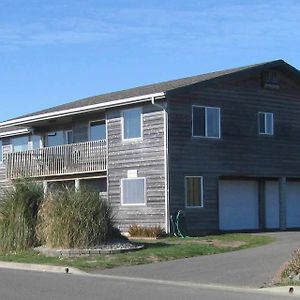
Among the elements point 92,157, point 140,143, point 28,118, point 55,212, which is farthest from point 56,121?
point 55,212

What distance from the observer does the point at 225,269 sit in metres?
17.1

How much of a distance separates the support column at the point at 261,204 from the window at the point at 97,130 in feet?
25.0

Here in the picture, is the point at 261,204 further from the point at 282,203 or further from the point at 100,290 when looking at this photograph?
the point at 100,290

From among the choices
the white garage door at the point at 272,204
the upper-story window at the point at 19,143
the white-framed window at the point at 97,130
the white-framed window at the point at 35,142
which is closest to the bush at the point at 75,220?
the white-framed window at the point at 97,130

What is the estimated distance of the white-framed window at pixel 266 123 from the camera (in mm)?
30734

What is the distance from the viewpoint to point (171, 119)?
2744 cm

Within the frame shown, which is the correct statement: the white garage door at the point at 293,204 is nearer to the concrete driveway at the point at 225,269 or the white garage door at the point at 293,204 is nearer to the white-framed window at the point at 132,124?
the white-framed window at the point at 132,124

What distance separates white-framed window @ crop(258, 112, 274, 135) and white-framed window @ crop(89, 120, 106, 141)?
723 centimetres

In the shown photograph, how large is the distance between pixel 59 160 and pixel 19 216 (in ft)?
34.0

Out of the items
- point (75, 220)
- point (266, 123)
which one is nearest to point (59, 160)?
point (266, 123)

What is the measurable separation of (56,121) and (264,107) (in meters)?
10.8

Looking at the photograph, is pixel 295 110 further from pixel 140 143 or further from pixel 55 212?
pixel 55 212

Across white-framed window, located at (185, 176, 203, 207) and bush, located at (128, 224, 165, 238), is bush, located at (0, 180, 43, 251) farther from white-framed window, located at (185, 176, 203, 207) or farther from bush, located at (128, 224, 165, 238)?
white-framed window, located at (185, 176, 203, 207)

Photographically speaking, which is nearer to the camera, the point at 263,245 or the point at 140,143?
the point at 263,245
